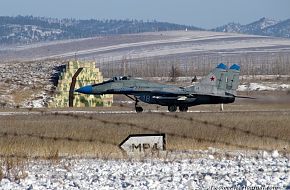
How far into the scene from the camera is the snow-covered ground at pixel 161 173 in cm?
923

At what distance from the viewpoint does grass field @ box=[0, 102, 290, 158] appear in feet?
47.4

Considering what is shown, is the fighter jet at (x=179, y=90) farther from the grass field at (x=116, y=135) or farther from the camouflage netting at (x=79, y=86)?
the camouflage netting at (x=79, y=86)

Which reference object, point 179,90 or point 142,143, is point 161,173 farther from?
point 179,90

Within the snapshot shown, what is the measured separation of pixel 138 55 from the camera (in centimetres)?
12912

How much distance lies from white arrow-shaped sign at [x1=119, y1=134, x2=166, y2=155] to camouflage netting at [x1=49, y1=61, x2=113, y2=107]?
98.1 ft

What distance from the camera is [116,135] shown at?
17.1 metres

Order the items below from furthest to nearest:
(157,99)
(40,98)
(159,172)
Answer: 1. (40,98)
2. (157,99)
3. (159,172)

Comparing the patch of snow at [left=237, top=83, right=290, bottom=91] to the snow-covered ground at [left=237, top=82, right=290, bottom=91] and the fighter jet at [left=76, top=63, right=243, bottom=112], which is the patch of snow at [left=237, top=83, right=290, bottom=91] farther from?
the fighter jet at [left=76, top=63, right=243, bottom=112]

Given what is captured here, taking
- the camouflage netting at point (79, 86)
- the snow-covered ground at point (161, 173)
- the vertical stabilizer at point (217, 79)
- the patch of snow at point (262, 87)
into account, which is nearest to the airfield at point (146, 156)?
the snow-covered ground at point (161, 173)

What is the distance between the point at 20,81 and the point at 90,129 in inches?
1184

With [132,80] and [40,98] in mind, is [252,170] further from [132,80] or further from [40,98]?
[40,98]

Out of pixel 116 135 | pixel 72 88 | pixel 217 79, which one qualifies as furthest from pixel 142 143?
pixel 72 88

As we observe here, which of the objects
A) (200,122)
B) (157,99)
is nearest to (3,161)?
(200,122)

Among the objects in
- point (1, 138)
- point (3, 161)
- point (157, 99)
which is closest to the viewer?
point (3, 161)
